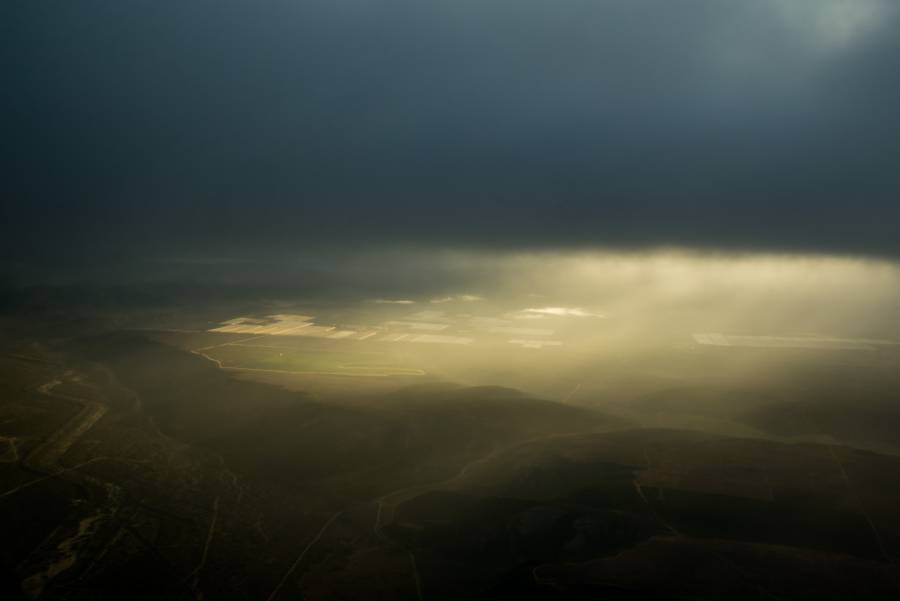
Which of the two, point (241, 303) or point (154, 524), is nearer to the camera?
point (154, 524)

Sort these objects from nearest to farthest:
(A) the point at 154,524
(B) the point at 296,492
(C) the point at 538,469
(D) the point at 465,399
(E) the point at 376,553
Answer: (E) the point at 376,553 → (A) the point at 154,524 → (B) the point at 296,492 → (C) the point at 538,469 → (D) the point at 465,399

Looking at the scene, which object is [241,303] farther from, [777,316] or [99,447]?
[777,316]

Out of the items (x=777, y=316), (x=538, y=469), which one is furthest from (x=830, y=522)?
(x=777, y=316)

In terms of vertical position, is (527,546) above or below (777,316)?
below

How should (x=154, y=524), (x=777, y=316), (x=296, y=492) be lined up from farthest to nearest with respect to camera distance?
(x=777, y=316), (x=296, y=492), (x=154, y=524)

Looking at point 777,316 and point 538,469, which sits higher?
point 777,316

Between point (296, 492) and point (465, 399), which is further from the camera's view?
point (465, 399)

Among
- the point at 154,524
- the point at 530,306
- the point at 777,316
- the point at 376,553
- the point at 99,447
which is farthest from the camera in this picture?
the point at 530,306

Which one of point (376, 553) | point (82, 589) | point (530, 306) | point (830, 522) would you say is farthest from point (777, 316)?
point (82, 589)

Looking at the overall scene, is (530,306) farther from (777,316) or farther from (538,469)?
(538,469)
